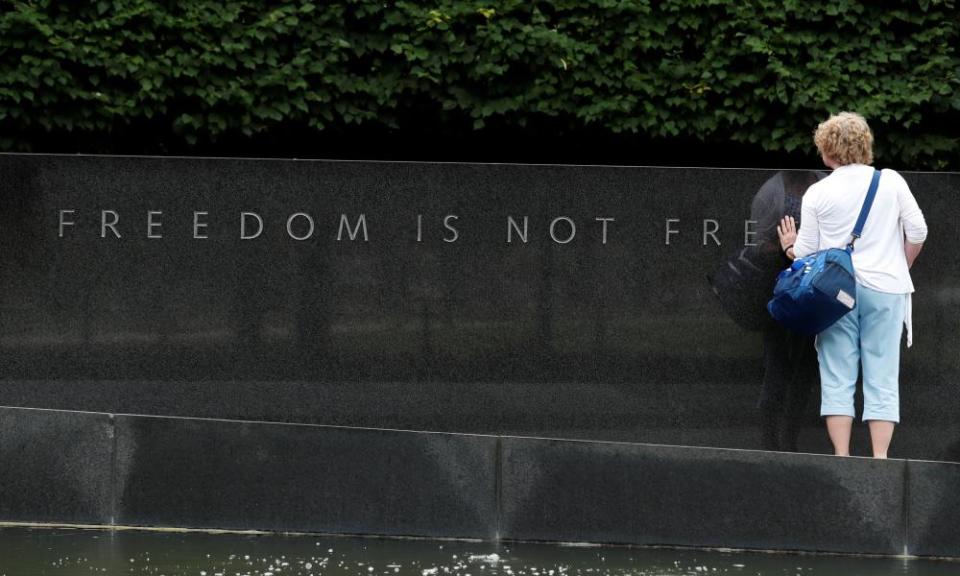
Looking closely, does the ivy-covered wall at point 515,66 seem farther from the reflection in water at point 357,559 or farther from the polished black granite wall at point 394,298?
the reflection in water at point 357,559

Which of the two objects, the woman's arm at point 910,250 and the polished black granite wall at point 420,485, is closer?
the polished black granite wall at point 420,485

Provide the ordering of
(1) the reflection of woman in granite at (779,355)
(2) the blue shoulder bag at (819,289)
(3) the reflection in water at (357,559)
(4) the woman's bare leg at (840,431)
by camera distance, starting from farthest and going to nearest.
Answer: (1) the reflection of woman in granite at (779,355)
(4) the woman's bare leg at (840,431)
(2) the blue shoulder bag at (819,289)
(3) the reflection in water at (357,559)

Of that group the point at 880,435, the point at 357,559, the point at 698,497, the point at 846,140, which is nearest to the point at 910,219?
the point at 846,140

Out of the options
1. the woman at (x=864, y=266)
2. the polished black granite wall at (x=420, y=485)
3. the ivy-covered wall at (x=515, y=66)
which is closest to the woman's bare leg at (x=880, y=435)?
the woman at (x=864, y=266)

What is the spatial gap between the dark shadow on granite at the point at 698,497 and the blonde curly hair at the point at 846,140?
1.63m

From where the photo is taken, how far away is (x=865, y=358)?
7.62m

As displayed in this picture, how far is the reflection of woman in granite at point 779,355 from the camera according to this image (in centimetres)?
823

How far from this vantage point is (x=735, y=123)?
9281 millimetres

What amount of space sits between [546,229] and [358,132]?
2.02 meters

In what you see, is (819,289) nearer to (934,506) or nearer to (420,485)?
(934,506)

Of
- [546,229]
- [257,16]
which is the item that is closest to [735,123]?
[546,229]

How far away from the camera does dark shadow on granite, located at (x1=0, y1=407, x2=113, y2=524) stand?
7551mm

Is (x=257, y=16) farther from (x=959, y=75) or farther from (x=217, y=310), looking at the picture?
(x=959, y=75)

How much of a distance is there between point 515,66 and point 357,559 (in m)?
3.60
